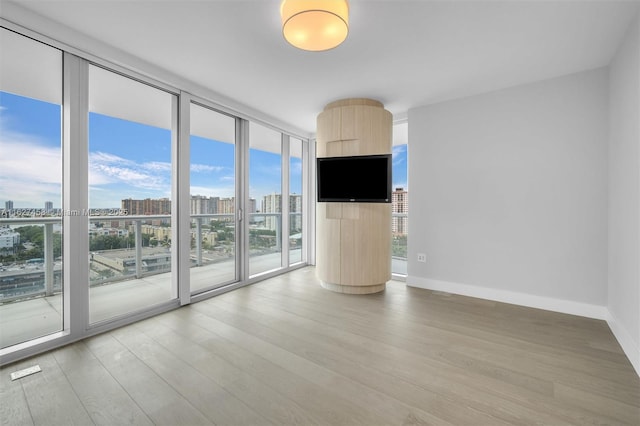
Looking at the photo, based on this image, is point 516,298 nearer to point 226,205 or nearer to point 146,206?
point 226,205

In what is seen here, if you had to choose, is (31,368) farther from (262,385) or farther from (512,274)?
(512,274)

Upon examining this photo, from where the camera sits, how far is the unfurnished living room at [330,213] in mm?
1732

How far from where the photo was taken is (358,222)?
3598mm

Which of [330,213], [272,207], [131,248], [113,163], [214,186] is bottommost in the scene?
[131,248]

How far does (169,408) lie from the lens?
5.03 feet

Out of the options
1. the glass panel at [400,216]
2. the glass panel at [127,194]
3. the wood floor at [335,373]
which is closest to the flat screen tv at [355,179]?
the glass panel at [400,216]

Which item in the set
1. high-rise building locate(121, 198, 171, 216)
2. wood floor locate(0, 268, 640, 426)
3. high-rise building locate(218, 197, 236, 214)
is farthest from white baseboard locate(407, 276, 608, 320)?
high-rise building locate(121, 198, 171, 216)

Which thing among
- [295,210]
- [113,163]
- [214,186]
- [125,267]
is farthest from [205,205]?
[295,210]

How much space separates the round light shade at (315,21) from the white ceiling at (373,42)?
0.31 meters

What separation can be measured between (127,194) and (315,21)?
308 cm

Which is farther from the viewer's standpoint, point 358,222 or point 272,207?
point 272,207

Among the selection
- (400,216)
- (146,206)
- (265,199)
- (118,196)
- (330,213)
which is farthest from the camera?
(265,199)

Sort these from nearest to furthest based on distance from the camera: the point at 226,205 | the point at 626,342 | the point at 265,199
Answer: the point at 626,342 < the point at 226,205 < the point at 265,199

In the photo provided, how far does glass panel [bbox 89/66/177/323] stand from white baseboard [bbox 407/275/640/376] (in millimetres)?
3515
